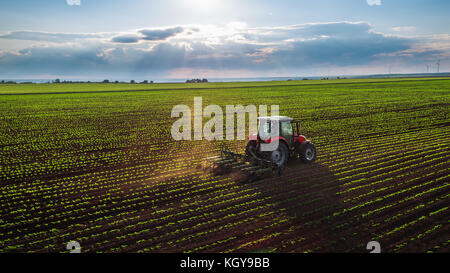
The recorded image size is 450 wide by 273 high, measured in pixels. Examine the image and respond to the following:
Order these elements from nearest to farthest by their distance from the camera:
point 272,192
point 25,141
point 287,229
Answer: point 287,229 → point 272,192 → point 25,141

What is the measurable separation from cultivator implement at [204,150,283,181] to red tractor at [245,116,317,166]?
0.32 metres

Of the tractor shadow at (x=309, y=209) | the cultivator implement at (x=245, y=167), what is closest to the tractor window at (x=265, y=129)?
the cultivator implement at (x=245, y=167)

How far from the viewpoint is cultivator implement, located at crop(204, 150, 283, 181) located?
12109mm

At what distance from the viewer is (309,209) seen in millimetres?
9555

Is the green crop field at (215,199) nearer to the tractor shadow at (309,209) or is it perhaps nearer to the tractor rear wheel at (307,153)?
the tractor shadow at (309,209)

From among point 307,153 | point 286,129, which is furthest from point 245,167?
point 307,153

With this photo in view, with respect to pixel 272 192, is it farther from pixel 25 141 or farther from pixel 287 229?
pixel 25 141

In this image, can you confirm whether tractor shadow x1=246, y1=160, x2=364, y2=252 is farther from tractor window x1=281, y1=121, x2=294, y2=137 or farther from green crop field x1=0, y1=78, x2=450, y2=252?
tractor window x1=281, y1=121, x2=294, y2=137

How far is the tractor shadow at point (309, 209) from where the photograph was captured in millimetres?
7777

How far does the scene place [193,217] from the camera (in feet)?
30.0

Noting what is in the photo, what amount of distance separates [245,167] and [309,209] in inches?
139

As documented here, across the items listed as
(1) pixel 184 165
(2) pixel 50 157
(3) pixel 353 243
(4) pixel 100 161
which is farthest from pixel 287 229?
(2) pixel 50 157

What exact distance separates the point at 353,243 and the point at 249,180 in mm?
4833
